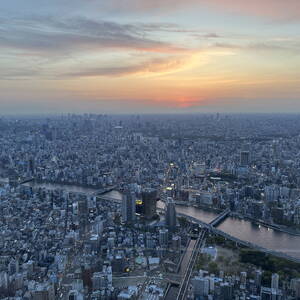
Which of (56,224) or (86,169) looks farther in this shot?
(86,169)

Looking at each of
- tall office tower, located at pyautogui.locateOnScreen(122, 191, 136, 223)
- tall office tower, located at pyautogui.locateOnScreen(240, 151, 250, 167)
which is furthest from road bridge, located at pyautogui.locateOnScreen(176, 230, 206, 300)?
tall office tower, located at pyautogui.locateOnScreen(240, 151, 250, 167)

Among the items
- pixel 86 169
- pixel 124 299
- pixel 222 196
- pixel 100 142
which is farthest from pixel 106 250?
pixel 100 142

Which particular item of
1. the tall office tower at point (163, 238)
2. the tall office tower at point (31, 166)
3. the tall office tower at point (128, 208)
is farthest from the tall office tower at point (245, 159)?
the tall office tower at point (31, 166)

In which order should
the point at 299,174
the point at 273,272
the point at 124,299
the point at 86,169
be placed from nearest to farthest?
1. the point at 124,299
2. the point at 273,272
3. the point at 299,174
4. the point at 86,169

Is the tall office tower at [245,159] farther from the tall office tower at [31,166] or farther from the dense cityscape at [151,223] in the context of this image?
the tall office tower at [31,166]

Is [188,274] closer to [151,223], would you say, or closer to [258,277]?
[258,277]

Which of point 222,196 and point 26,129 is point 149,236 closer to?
point 222,196

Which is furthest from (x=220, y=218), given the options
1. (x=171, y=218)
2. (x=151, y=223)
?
(x=151, y=223)
